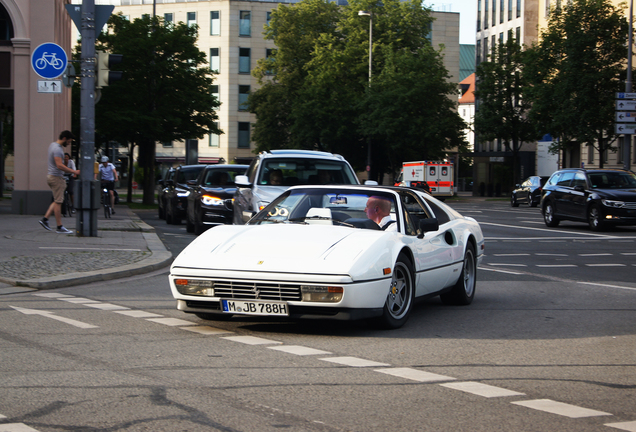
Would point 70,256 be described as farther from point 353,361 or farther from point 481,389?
point 481,389

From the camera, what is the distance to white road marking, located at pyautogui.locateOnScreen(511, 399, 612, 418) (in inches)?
186

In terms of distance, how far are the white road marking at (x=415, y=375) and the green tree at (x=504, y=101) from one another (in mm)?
55123

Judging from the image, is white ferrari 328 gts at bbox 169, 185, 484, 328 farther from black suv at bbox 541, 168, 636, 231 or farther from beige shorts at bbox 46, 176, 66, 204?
black suv at bbox 541, 168, 636, 231

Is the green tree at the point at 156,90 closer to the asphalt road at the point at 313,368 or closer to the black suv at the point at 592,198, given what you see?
the black suv at the point at 592,198

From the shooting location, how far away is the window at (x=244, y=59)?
3460 inches

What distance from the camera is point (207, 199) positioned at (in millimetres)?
19578

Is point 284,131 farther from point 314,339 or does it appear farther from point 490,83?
point 314,339

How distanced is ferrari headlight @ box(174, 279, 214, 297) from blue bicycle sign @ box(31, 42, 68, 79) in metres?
9.86

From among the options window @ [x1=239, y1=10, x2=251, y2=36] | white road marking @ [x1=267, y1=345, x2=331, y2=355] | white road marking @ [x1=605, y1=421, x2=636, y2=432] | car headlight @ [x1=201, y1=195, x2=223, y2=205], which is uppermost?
window @ [x1=239, y1=10, x2=251, y2=36]

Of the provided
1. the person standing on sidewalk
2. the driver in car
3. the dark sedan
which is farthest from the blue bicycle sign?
the driver in car

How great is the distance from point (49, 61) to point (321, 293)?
1084 centimetres

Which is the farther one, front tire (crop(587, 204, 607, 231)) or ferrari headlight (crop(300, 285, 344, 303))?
front tire (crop(587, 204, 607, 231))

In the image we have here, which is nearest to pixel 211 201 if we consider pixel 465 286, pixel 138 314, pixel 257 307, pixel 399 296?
pixel 465 286

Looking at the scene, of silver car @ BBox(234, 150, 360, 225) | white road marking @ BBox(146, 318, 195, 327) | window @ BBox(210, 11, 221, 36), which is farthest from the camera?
window @ BBox(210, 11, 221, 36)
